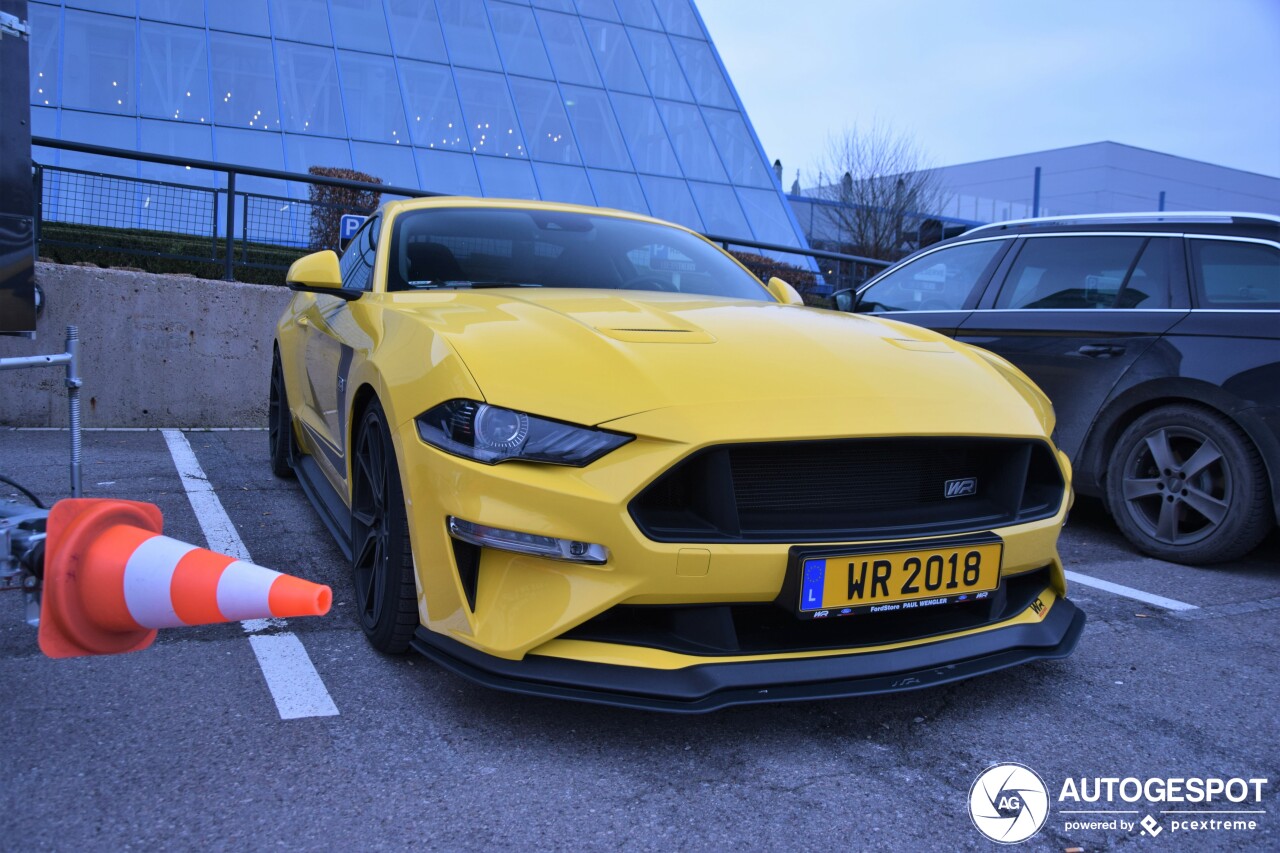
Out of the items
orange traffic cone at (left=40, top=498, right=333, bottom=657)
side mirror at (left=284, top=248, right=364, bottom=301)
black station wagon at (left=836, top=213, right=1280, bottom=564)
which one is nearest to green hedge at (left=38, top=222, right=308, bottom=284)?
side mirror at (left=284, top=248, right=364, bottom=301)

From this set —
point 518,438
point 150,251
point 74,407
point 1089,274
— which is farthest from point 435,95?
point 518,438

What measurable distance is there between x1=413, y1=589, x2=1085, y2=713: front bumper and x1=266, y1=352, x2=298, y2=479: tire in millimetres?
2841

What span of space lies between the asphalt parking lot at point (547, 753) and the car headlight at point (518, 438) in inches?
26.8

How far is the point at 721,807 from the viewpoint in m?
2.08

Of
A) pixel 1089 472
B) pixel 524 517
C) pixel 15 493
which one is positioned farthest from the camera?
pixel 1089 472

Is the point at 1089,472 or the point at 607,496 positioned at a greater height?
the point at 607,496

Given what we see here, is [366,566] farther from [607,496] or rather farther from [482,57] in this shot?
[482,57]

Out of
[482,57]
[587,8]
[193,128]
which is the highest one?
[587,8]

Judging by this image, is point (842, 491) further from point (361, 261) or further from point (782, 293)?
point (361, 261)

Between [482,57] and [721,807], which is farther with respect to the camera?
[482,57]

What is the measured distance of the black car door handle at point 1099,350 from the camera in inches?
178

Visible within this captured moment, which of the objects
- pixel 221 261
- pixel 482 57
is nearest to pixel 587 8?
pixel 482 57

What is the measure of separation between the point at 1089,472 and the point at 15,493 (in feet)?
16.0

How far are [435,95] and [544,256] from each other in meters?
14.6
